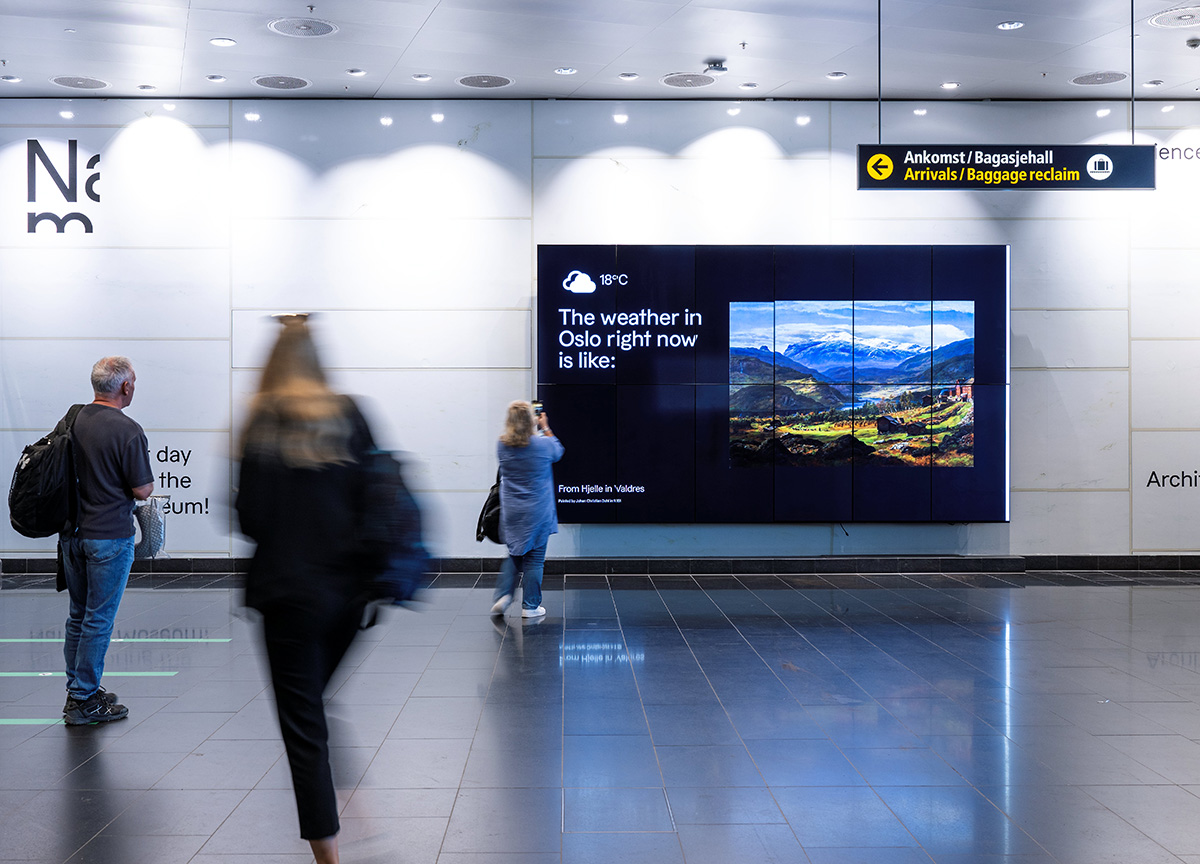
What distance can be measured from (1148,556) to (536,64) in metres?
8.10

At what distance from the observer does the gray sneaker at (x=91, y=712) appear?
196 inches

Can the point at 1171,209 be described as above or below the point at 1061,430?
above

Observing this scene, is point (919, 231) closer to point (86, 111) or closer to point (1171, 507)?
point (1171, 507)

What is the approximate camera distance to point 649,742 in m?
4.67

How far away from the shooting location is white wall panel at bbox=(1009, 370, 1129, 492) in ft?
34.3

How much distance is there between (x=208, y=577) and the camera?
395 inches

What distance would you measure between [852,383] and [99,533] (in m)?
7.46

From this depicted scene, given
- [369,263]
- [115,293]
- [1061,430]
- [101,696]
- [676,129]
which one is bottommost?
[101,696]

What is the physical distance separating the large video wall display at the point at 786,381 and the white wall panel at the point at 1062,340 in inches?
12.9

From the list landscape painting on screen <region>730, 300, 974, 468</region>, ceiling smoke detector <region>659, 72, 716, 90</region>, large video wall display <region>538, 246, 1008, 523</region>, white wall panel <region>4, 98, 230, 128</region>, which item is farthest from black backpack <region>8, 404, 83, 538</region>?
ceiling smoke detector <region>659, 72, 716, 90</region>

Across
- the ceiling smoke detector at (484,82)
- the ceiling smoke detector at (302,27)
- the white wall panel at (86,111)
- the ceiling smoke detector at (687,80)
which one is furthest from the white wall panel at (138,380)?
the ceiling smoke detector at (687,80)

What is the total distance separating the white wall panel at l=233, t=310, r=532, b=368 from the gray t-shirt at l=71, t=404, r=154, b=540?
5.24 metres

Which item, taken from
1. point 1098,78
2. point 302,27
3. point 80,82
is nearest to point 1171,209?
point 1098,78

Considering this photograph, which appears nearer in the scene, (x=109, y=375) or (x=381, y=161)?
(x=109, y=375)
